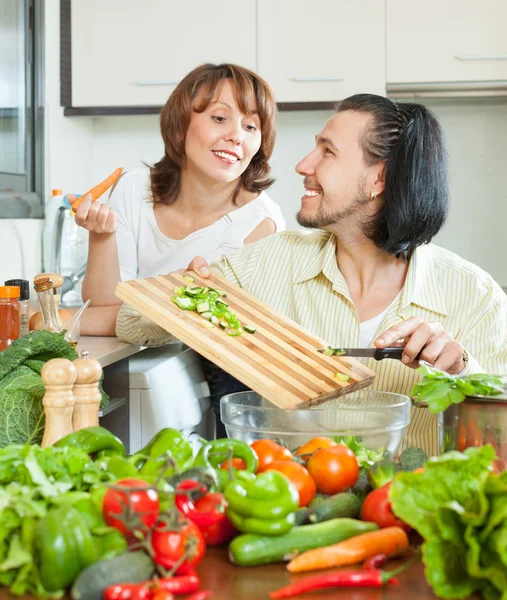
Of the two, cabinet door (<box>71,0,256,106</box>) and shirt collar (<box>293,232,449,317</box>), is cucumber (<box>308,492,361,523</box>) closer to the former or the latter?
shirt collar (<box>293,232,449,317</box>)

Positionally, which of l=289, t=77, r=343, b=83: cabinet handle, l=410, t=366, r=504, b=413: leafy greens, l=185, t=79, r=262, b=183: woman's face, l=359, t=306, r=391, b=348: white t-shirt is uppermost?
l=289, t=77, r=343, b=83: cabinet handle

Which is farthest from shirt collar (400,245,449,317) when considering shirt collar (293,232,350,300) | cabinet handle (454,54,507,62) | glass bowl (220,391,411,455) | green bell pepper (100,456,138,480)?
cabinet handle (454,54,507,62)

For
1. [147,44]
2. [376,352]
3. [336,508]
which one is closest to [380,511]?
[336,508]

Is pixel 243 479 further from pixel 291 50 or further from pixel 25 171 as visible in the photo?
pixel 291 50

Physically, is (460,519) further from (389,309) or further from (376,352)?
(389,309)

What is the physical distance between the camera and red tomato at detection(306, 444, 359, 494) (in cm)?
88

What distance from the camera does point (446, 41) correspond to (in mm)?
3160

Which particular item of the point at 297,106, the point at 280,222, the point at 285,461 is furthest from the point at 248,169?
the point at 285,461

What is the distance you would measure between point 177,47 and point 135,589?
292 centimetres

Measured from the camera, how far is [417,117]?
1796 millimetres

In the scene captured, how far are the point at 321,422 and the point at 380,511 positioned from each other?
0.31 m

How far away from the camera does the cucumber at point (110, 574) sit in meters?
0.65

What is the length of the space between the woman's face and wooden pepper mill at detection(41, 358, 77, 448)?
4.61 feet

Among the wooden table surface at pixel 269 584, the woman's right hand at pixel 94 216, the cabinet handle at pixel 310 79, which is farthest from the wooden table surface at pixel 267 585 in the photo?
the cabinet handle at pixel 310 79
